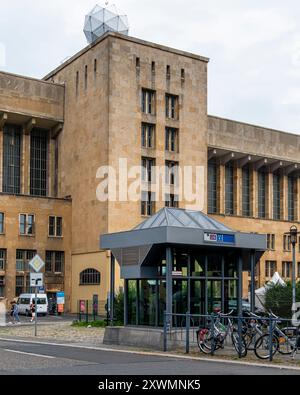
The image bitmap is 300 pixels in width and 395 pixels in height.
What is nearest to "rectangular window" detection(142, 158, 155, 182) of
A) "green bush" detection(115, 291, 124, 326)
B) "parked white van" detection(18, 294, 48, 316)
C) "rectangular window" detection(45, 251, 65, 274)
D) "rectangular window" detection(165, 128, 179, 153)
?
"rectangular window" detection(165, 128, 179, 153)

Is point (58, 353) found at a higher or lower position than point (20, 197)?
lower

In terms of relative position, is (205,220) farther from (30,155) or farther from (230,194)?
(230,194)

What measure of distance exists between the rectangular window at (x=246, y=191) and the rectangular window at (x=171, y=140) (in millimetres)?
15710

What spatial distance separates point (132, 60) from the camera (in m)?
60.5

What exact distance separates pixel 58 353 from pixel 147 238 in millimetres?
4572

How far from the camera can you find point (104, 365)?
16.4 metres

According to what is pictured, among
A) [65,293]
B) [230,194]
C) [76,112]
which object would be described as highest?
[76,112]

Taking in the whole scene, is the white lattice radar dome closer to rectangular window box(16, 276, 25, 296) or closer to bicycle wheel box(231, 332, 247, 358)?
rectangular window box(16, 276, 25, 296)

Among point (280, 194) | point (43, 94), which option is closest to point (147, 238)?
point (43, 94)

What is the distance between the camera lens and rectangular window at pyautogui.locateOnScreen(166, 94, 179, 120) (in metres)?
63.4

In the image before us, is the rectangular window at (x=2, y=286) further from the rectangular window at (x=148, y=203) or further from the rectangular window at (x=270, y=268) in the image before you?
the rectangular window at (x=270, y=268)

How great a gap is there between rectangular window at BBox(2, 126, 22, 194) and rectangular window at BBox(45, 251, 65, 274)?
6730 millimetres

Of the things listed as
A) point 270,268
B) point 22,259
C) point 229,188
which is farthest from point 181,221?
point 270,268
